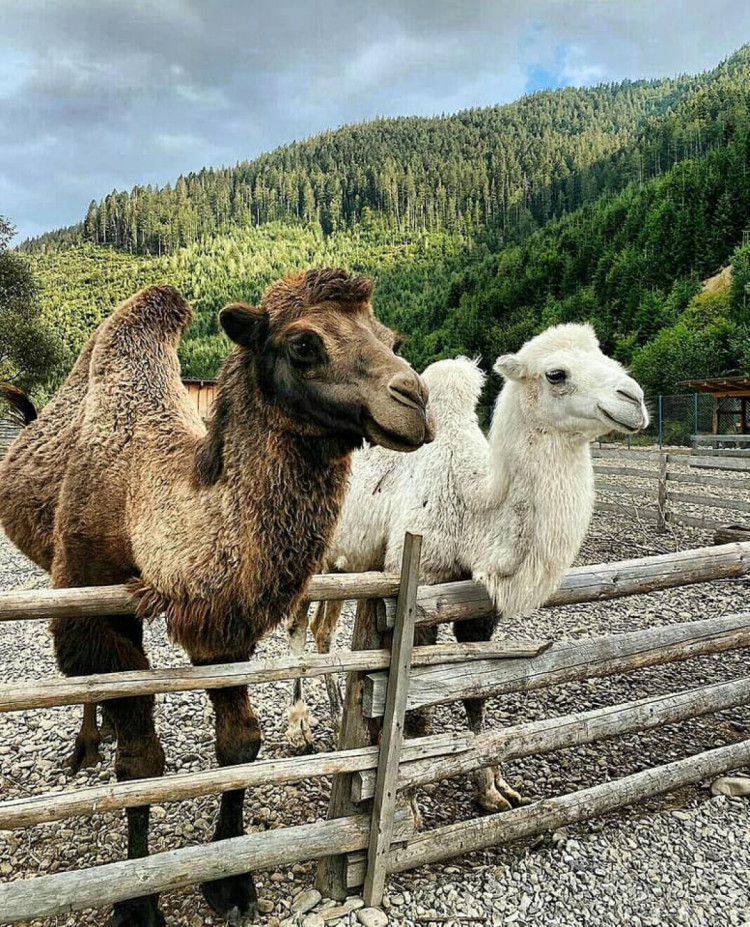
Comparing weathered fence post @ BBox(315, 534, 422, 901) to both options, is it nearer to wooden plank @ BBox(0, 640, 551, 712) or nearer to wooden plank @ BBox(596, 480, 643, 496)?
wooden plank @ BBox(0, 640, 551, 712)

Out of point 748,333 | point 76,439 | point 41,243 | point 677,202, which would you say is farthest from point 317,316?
point 41,243

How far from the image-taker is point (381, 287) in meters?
87.5

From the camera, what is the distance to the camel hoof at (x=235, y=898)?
2.64 metres

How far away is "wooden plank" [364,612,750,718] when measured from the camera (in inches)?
111

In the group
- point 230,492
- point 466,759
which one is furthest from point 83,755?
point 230,492

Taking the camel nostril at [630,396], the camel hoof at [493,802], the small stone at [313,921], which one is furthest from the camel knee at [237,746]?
the camel nostril at [630,396]

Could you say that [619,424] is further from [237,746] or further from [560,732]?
[237,746]

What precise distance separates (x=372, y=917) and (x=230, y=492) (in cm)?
180

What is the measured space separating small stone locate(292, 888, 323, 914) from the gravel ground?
0.12 ft

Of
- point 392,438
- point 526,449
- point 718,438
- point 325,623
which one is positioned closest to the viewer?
point 392,438

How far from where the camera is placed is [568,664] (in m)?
3.21

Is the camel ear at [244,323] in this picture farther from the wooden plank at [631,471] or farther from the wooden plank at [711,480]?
the wooden plank at [631,471]

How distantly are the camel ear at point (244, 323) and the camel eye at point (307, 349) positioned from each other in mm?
211

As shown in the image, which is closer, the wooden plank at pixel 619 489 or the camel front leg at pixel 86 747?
the camel front leg at pixel 86 747
